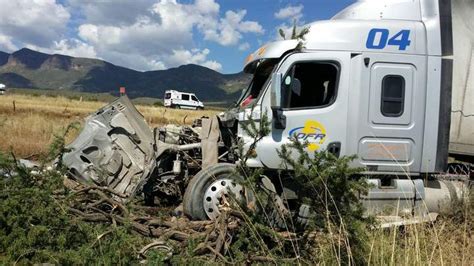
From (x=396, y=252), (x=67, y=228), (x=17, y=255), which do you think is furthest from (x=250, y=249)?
(x=17, y=255)

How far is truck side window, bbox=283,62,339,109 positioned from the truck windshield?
435 mm

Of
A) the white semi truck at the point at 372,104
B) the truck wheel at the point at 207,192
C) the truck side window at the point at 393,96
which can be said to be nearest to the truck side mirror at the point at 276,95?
the white semi truck at the point at 372,104

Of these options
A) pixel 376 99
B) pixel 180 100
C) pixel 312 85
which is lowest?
pixel 180 100

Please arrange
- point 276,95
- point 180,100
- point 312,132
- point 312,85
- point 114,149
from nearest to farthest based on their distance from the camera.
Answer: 1. point 276,95
2. point 312,132
3. point 312,85
4. point 114,149
5. point 180,100

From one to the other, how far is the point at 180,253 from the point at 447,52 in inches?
183

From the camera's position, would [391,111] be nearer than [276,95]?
No

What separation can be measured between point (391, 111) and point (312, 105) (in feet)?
3.61

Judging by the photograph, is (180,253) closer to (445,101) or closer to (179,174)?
(179,174)

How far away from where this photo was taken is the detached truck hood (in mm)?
7746

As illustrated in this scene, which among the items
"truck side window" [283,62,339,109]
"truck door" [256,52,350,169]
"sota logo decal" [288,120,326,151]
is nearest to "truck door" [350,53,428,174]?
"truck door" [256,52,350,169]

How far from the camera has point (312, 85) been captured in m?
6.85

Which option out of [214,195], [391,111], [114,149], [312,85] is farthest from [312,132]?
[114,149]

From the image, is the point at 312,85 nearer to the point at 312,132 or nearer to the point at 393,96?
the point at 312,132

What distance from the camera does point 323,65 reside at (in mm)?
6754
